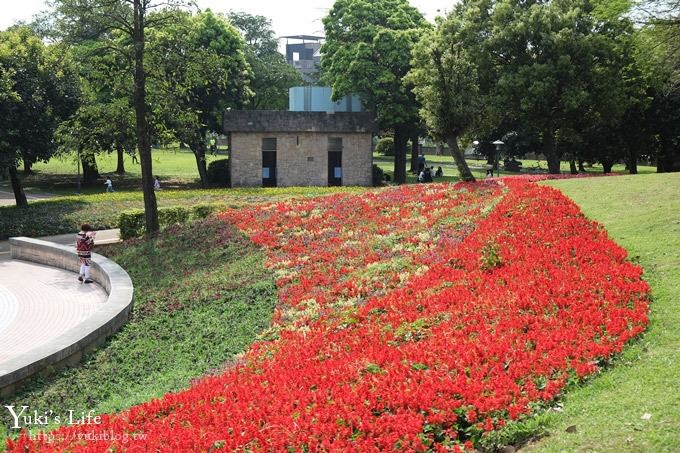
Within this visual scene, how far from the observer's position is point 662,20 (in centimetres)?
1678

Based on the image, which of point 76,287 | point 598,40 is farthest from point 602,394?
point 598,40

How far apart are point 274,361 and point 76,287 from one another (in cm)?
1043

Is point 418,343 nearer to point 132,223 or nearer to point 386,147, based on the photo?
point 132,223

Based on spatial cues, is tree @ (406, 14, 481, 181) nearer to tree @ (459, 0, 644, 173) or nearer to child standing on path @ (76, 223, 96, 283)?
tree @ (459, 0, 644, 173)

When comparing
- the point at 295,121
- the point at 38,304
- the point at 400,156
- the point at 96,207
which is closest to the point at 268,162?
the point at 295,121

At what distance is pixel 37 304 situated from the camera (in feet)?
51.2

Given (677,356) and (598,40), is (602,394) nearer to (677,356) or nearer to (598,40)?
(677,356)

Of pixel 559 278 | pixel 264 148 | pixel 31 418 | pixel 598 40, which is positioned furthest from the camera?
pixel 264 148

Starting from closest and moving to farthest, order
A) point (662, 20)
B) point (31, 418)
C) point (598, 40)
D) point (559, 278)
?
point (31, 418) → point (559, 278) → point (662, 20) → point (598, 40)

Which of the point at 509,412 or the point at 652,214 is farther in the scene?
the point at 652,214

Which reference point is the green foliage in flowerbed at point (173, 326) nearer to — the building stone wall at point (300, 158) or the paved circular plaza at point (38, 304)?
the paved circular plaza at point (38, 304)

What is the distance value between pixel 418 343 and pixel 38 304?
1075 centimetres

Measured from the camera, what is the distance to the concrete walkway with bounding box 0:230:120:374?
12703 mm

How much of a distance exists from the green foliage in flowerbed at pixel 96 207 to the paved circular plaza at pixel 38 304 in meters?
5.83
